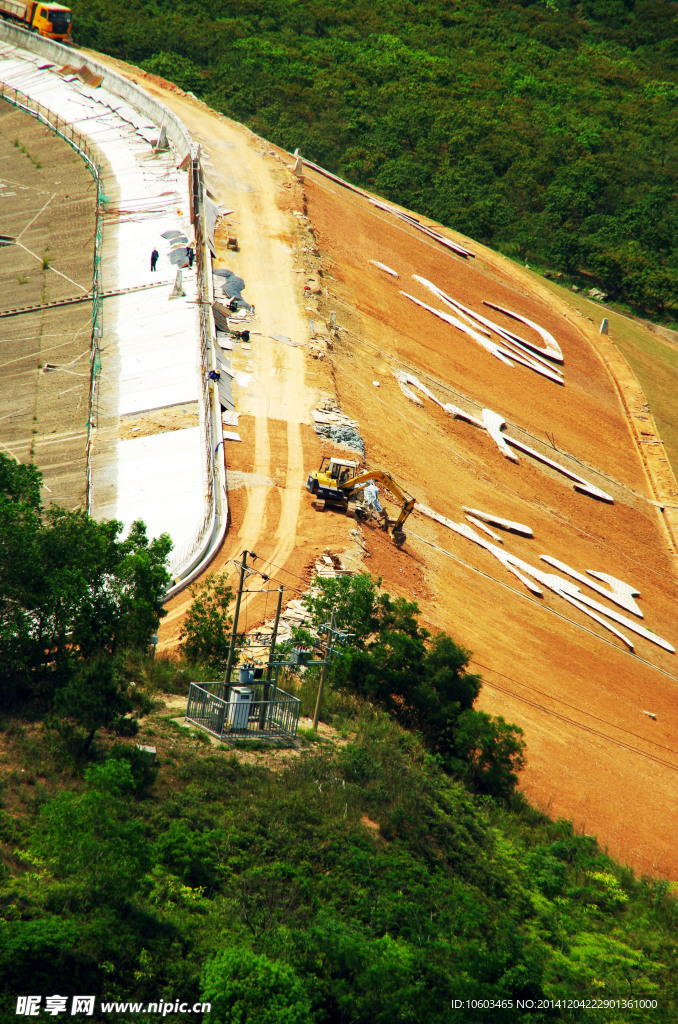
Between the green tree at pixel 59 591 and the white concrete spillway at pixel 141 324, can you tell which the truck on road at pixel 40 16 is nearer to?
the white concrete spillway at pixel 141 324

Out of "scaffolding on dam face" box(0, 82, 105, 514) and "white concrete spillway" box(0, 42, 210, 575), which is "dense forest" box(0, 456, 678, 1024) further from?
"scaffolding on dam face" box(0, 82, 105, 514)

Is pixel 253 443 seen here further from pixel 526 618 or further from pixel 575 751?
pixel 575 751

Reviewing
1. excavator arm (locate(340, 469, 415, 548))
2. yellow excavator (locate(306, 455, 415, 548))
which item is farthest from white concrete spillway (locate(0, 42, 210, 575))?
excavator arm (locate(340, 469, 415, 548))

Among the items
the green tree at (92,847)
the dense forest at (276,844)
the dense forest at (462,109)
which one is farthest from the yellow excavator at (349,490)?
the dense forest at (462,109)

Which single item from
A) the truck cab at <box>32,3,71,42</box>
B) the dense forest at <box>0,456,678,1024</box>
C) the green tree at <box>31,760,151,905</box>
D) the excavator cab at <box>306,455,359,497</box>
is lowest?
the dense forest at <box>0,456,678,1024</box>

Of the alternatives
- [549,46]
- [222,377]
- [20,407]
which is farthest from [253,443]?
[549,46]
